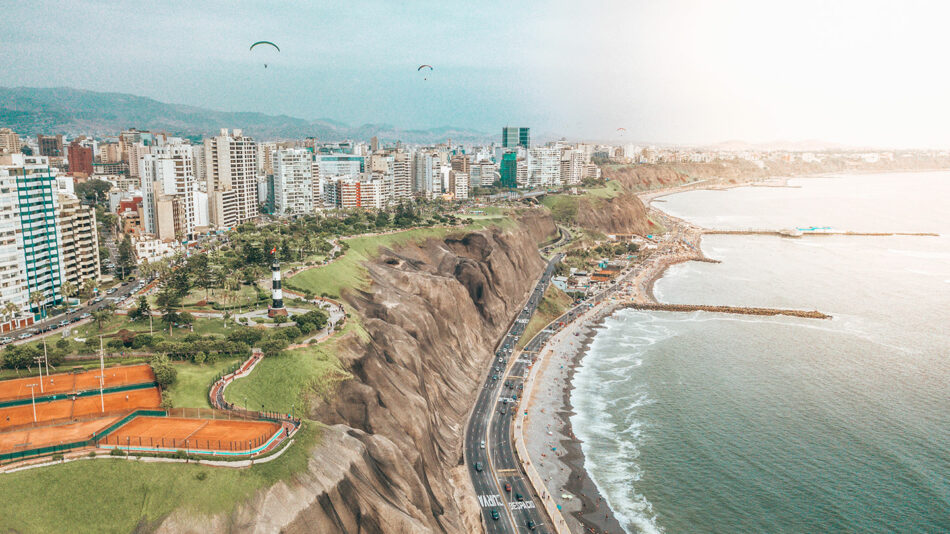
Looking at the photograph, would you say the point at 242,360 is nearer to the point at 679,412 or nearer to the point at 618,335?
the point at 679,412

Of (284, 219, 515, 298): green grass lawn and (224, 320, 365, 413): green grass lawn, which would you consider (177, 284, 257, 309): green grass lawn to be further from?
(224, 320, 365, 413): green grass lawn

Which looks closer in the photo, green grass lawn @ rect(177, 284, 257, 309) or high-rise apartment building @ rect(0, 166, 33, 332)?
high-rise apartment building @ rect(0, 166, 33, 332)

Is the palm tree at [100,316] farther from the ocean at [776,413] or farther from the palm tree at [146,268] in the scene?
the ocean at [776,413]

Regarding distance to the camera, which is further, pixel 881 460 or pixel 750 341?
pixel 750 341

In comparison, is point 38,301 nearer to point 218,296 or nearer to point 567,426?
point 218,296

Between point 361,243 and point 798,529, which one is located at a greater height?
point 361,243

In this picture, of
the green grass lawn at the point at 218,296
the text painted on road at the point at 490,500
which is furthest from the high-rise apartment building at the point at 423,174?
the text painted on road at the point at 490,500

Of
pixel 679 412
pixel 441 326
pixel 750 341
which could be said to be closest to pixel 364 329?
pixel 441 326

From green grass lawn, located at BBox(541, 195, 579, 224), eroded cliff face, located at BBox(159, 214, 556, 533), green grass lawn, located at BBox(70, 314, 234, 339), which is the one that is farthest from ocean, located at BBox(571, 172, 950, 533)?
green grass lawn, located at BBox(541, 195, 579, 224)
